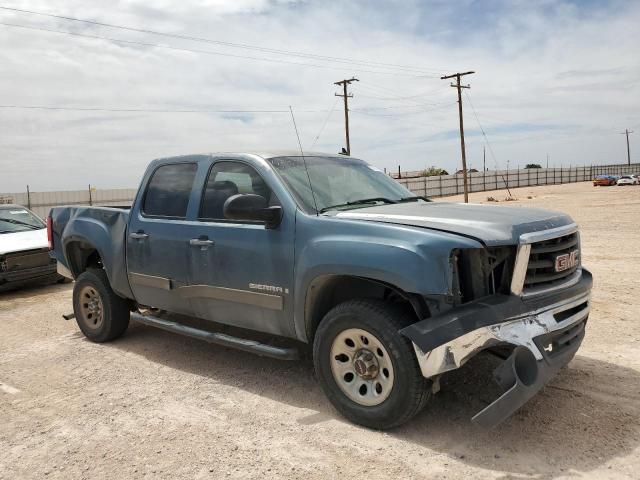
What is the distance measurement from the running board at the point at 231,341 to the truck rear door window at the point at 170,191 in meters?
1.01

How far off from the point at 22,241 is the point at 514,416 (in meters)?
8.50

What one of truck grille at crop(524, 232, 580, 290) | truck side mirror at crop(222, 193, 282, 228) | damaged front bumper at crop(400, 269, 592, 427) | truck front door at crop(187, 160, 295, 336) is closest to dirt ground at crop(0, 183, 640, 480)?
damaged front bumper at crop(400, 269, 592, 427)

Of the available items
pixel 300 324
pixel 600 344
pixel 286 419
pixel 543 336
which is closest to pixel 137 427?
pixel 286 419

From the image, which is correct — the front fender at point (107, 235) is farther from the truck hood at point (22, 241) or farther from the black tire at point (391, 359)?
the truck hood at point (22, 241)

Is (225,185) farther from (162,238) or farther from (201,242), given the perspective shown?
(162,238)

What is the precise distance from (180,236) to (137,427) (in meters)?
1.61

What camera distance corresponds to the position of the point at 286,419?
Result: 378 centimetres

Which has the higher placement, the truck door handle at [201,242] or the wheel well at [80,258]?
the truck door handle at [201,242]

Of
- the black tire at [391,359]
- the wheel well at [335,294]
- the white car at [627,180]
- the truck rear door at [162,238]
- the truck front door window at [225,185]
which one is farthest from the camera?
the white car at [627,180]

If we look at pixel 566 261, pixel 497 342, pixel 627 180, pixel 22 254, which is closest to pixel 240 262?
pixel 497 342

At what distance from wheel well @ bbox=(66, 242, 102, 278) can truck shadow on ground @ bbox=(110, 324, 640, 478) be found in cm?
173

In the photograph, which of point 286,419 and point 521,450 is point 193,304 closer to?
point 286,419

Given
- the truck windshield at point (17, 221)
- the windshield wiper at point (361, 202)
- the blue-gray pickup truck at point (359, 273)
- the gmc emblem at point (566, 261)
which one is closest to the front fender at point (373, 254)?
the blue-gray pickup truck at point (359, 273)

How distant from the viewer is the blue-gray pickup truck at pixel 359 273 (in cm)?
317
